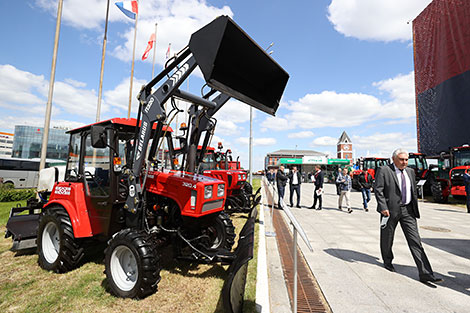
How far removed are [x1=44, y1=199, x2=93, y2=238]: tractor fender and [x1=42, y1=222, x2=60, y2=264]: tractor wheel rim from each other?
44cm

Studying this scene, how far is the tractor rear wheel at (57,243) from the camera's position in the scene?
3596 mm

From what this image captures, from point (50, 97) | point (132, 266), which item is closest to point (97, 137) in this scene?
point (132, 266)

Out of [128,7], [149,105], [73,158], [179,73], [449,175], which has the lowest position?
[73,158]

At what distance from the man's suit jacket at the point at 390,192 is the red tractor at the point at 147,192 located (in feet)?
7.15

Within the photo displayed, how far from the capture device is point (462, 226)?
7.19m

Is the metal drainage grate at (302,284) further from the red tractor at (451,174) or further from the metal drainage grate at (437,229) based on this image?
the red tractor at (451,174)

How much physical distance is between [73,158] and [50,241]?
146 centimetres

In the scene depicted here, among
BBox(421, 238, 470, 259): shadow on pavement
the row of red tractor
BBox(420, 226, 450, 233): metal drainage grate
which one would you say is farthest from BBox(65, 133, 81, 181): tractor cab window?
the row of red tractor

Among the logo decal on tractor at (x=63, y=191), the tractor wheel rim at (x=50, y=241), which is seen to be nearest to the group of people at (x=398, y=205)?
the logo decal on tractor at (x=63, y=191)

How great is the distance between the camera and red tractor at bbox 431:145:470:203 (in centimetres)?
1155

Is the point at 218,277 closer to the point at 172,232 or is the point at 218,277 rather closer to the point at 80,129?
the point at 172,232

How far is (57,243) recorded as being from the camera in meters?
3.99

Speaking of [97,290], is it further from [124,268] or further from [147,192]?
[147,192]

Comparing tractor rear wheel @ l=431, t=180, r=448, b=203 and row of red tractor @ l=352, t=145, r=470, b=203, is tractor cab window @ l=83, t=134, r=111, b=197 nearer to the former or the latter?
row of red tractor @ l=352, t=145, r=470, b=203
